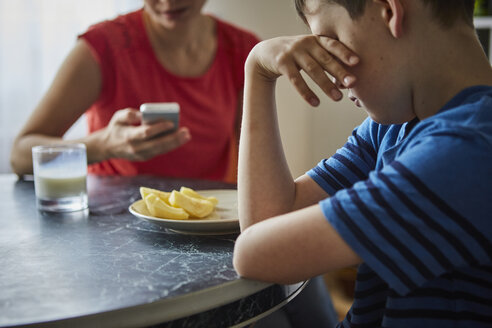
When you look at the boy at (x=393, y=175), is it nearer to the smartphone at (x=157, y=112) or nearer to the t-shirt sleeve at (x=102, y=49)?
the smartphone at (x=157, y=112)

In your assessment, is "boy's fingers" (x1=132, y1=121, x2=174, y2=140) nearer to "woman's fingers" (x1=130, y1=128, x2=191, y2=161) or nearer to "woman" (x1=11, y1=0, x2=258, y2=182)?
"woman's fingers" (x1=130, y1=128, x2=191, y2=161)

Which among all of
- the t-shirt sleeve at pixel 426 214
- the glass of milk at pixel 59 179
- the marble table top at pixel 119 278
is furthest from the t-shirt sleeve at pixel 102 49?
the t-shirt sleeve at pixel 426 214

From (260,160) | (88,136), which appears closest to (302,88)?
(260,160)

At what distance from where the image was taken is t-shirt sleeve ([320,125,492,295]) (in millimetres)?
628

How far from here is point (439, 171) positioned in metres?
0.63

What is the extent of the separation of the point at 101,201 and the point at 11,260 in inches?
16.7

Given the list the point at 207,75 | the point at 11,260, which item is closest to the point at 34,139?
the point at 207,75

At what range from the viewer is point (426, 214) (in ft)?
2.06

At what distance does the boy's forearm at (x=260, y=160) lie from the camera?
852 millimetres

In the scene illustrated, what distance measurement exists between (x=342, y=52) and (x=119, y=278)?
0.44 m

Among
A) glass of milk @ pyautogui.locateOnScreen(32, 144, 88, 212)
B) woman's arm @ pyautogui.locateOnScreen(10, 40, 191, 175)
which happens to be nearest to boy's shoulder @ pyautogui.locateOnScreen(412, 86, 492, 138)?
glass of milk @ pyautogui.locateOnScreen(32, 144, 88, 212)

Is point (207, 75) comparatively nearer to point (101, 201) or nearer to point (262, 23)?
point (101, 201)

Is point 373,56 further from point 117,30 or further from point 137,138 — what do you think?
point 117,30

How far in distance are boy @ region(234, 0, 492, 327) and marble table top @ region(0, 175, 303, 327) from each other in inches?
2.1
